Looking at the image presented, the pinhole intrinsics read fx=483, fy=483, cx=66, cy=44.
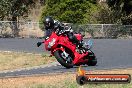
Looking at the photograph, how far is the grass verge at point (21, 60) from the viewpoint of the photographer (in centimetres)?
2331

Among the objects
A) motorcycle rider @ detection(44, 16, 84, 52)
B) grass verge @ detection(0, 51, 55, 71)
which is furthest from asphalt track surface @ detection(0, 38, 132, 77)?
grass verge @ detection(0, 51, 55, 71)

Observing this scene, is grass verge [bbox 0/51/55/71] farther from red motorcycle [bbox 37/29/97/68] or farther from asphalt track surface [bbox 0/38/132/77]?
red motorcycle [bbox 37/29/97/68]

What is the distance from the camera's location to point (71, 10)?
148ft

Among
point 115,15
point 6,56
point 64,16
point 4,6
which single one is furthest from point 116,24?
point 6,56

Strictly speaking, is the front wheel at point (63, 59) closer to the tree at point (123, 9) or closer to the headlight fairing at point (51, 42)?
the headlight fairing at point (51, 42)

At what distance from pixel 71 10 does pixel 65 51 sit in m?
26.8

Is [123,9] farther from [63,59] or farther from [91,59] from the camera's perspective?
[63,59]

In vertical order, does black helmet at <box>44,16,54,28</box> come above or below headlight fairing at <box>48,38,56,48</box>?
above

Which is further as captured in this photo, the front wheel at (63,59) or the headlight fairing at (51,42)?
the front wheel at (63,59)

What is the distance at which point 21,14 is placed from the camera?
45.8 metres

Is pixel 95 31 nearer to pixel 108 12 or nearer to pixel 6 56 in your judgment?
pixel 108 12

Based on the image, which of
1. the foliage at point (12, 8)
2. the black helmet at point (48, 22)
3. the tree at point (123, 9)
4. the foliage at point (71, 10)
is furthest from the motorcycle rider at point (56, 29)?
the tree at point (123, 9)

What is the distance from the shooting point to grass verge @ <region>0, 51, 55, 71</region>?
918 inches

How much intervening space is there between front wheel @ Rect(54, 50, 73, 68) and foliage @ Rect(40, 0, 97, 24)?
25831 mm
